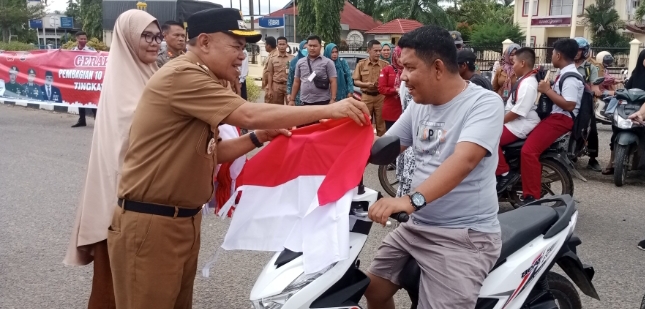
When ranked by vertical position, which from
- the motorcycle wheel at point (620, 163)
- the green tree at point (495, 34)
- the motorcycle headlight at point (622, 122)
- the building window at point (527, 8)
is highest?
the building window at point (527, 8)

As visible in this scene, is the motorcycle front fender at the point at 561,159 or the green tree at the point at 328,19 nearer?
the motorcycle front fender at the point at 561,159

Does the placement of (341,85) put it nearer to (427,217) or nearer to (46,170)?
(46,170)

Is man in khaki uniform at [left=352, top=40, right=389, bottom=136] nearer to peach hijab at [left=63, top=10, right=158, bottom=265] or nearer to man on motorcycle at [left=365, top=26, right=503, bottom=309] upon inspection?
peach hijab at [left=63, top=10, right=158, bottom=265]

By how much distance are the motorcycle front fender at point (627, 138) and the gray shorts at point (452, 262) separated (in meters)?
5.27

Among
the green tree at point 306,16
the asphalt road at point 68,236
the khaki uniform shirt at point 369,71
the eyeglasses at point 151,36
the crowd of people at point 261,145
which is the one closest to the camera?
the crowd of people at point 261,145

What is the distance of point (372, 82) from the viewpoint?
365 inches

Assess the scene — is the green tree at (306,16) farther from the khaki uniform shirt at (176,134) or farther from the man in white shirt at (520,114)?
the khaki uniform shirt at (176,134)

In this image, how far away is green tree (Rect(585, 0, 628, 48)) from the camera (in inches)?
1485

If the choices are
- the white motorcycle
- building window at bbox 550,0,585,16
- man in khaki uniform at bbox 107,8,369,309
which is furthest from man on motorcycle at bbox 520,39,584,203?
building window at bbox 550,0,585,16

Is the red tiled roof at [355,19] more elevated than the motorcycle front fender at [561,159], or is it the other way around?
the red tiled roof at [355,19]

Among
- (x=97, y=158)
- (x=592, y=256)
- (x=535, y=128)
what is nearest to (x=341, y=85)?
(x=535, y=128)

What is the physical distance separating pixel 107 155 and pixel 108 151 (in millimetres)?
21

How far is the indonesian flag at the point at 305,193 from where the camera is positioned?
7.63ft

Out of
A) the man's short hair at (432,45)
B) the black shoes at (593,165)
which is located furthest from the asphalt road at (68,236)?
the man's short hair at (432,45)
